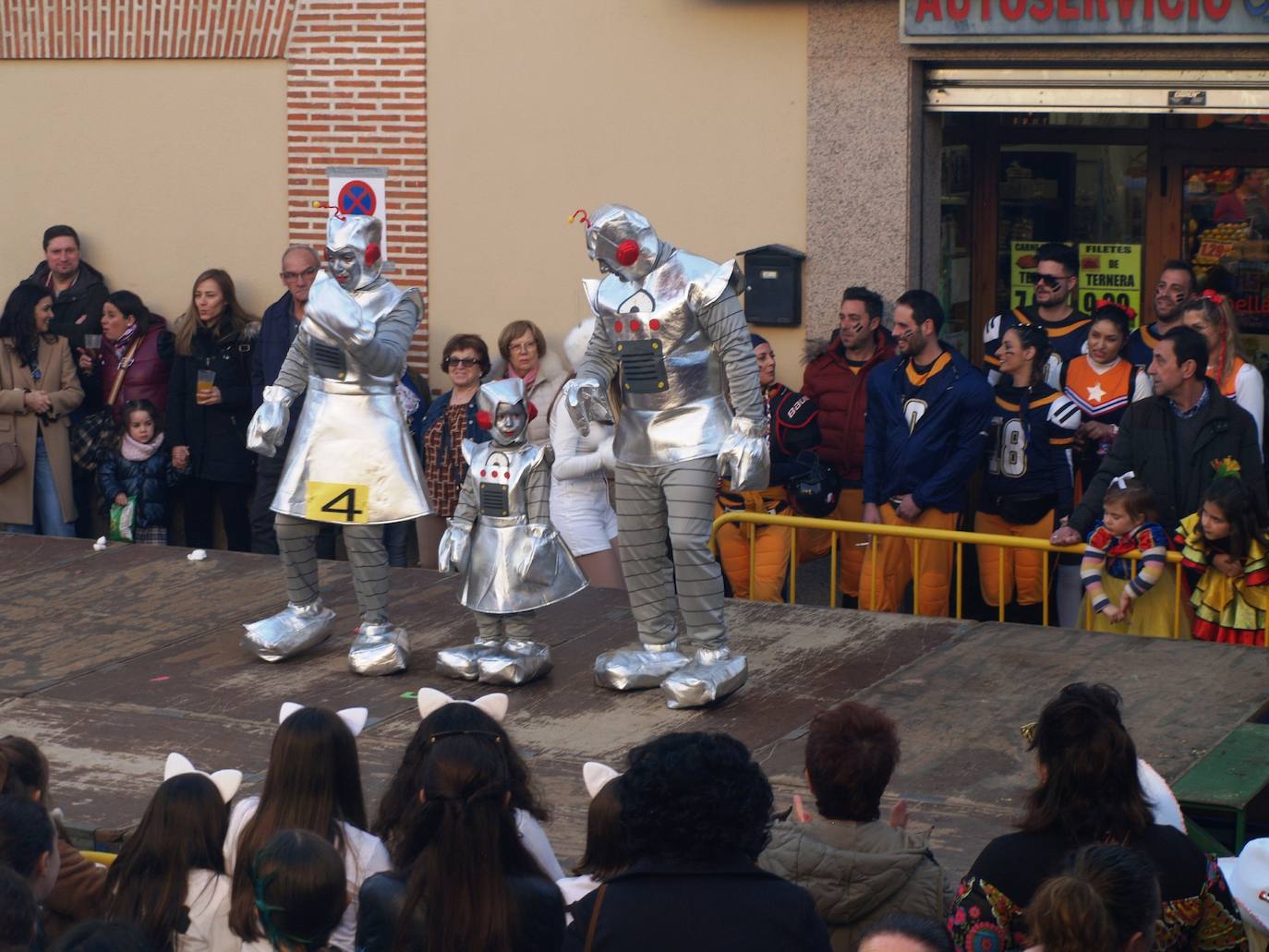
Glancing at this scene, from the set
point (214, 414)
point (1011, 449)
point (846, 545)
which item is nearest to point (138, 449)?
point (214, 414)

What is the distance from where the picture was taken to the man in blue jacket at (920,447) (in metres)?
8.68

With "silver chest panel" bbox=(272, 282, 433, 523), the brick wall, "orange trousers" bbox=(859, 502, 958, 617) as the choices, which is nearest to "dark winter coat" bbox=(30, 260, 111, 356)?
the brick wall

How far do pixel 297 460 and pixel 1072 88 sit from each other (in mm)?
4428

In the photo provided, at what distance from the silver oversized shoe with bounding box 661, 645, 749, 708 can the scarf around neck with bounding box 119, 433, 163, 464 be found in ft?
14.3

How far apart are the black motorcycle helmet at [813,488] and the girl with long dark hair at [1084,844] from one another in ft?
15.5

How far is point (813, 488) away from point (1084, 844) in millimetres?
4945

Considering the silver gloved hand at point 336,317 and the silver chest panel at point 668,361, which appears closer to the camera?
the silver chest panel at point 668,361

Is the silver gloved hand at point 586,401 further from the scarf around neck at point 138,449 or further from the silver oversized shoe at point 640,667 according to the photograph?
the scarf around neck at point 138,449

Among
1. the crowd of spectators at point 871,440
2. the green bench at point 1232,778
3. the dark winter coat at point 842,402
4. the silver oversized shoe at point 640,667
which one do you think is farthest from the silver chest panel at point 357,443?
the green bench at point 1232,778

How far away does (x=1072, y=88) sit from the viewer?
9680mm

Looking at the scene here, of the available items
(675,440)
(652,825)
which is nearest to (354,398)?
(675,440)

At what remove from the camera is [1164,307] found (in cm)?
891

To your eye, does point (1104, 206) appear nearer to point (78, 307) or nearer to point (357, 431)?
point (357, 431)

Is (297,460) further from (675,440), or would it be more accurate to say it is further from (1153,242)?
(1153,242)
